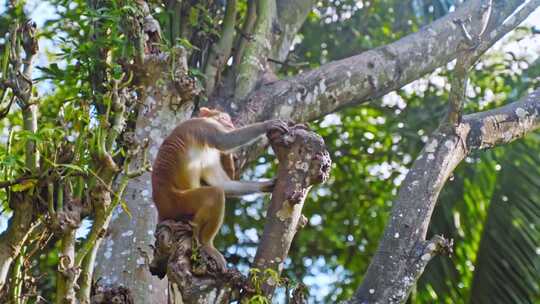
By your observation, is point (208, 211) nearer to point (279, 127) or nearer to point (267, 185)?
point (267, 185)

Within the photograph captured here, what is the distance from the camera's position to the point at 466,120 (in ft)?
17.2

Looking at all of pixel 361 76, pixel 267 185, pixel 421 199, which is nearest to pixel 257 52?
pixel 361 76

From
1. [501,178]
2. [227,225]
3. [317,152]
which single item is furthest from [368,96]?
[317,152]

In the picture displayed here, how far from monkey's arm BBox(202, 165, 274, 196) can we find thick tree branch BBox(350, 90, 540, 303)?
2.42 ft

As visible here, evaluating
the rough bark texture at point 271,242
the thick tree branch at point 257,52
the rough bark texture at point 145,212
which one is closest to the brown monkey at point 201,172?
the rough bark texture at point 145,212

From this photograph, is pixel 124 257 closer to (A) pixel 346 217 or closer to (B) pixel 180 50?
(B) pixel 180 50

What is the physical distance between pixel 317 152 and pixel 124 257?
2052 millimetres

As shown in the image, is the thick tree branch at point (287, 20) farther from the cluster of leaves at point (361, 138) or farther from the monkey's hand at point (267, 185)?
the monkey's hand at point (267, 185)

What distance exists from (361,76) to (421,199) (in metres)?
2.54

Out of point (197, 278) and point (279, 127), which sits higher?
point (279, 127)

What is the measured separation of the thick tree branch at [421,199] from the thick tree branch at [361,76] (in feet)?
4.38

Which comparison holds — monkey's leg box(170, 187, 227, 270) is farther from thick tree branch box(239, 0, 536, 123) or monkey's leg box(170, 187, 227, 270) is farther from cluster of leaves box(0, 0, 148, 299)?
thick tree branch box(239, 0, 536, 123)

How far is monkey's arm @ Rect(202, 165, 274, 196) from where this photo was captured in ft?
16.6

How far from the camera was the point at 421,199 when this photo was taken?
475 centimetres
